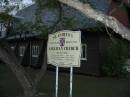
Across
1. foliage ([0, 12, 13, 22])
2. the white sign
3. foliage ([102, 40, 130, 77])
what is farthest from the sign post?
foliage ([102, 40, 130, 77])

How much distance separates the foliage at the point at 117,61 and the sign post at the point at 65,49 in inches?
508

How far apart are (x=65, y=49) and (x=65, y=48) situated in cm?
3

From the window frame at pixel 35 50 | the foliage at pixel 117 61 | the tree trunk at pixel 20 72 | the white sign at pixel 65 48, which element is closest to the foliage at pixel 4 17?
the tree trunk at pixel 20 72

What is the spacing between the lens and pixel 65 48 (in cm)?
1380

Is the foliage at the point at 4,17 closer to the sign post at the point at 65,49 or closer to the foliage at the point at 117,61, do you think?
the sign post at the point at 65,49

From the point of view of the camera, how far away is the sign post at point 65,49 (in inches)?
536

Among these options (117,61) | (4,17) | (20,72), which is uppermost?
(4,17)

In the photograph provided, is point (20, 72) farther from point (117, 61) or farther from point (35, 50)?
point (35, 50)

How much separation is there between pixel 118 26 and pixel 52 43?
337 cm

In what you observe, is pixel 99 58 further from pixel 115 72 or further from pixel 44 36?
pixel 44 36

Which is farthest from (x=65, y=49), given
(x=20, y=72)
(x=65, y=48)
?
(x=20, y=72)

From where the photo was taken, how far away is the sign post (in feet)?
44.7

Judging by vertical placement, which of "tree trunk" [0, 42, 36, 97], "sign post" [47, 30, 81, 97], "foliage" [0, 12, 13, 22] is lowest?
"tree trunk" [0, 42, 36, 97]

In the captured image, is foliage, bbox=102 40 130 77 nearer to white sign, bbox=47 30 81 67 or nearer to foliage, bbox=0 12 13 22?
foliage, bbox=0 12 13 22
